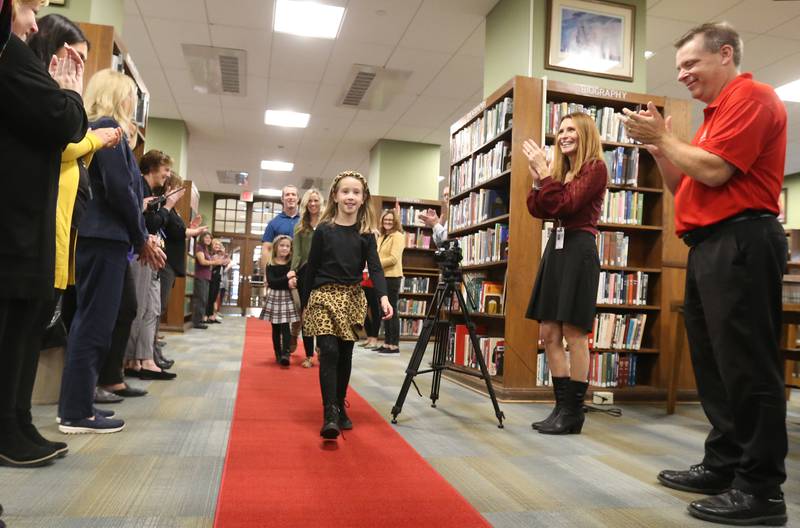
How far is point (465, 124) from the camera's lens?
5.03 metres

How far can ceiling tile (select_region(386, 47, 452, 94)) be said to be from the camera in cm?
641

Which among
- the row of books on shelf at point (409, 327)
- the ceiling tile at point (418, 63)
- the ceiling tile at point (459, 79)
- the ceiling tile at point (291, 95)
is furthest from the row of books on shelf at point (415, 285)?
the ceiling tile at point (291, 95)

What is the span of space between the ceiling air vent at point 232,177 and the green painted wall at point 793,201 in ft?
36.0

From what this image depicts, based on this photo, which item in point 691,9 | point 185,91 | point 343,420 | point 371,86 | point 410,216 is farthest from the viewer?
point 410,216

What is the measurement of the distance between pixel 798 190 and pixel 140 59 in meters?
11.0

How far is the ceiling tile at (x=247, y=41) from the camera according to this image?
A: 6008 millimetres

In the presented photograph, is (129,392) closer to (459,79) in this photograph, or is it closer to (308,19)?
(308,19)

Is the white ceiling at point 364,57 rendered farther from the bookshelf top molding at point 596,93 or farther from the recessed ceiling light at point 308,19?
the bookshelf top molding at point 596,93

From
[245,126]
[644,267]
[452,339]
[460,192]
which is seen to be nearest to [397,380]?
[452,339]

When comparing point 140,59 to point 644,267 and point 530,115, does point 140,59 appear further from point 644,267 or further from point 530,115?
point 644,267

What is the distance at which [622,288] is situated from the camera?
13.6 ft

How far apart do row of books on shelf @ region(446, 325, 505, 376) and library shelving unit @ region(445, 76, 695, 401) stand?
0.04ft

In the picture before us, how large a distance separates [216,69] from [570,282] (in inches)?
225

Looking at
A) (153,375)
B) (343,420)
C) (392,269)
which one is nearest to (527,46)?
(392,269)
